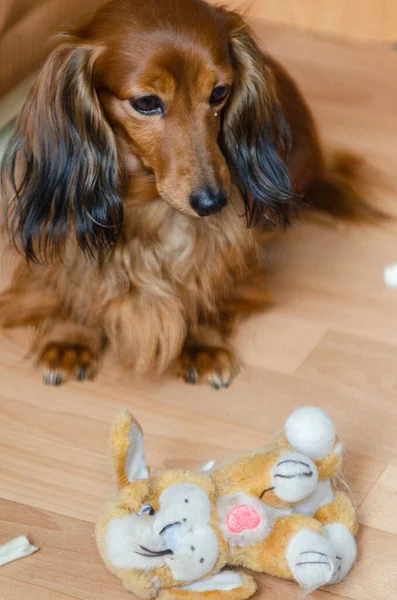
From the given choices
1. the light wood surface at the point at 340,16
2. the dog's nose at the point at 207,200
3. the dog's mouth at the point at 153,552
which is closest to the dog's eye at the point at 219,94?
the dog's nose at the point at 207,200

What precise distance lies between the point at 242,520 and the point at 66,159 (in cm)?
64

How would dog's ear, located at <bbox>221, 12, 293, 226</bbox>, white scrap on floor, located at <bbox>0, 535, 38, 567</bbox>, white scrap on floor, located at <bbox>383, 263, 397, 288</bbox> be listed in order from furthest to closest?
white scrap on floor, located at <bbox>383, 263, 397, 288</bbox> → dog's ear, located at <bbox>221, 12, 293, 226</bbox> → white scrap on floor, located at <bbox>0, 535, 38, 567</bbox>

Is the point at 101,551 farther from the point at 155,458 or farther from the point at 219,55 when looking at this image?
the point at 219,55

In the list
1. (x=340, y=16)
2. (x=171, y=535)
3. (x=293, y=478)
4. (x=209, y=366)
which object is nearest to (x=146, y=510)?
(x=171, y=535)

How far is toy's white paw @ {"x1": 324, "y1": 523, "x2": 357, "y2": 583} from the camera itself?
4.02 ft

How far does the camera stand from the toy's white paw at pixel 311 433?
4.02 feet

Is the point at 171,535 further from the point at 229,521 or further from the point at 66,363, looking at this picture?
the point at 66,363

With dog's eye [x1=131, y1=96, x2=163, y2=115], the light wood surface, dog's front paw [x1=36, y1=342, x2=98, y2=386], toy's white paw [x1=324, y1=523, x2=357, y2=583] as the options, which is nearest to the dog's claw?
dog's front paw [x1=36, y1=342, x2=98, y2=386]

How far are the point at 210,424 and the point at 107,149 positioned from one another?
1.55 feet

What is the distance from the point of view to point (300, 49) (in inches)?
115

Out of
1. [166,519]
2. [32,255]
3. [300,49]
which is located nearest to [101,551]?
[166,519]

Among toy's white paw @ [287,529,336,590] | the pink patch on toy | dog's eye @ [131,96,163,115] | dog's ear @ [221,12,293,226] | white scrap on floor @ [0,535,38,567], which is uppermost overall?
dog's eye @ [131,96,163,115]

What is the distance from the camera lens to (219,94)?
58.6 inches

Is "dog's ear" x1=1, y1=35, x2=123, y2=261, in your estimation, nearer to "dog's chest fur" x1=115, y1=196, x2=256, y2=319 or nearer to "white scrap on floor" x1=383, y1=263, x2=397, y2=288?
"dog's chest fur" x1=115, y1=196, x2=256, y2=319
